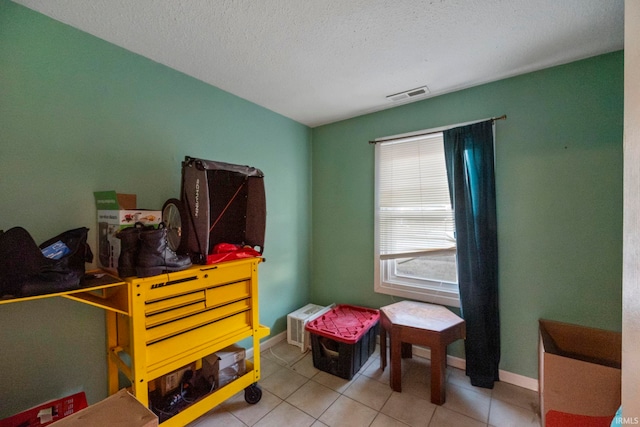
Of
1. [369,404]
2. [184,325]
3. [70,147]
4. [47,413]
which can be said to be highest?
[70,147]

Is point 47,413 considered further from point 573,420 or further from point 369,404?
point 573,420

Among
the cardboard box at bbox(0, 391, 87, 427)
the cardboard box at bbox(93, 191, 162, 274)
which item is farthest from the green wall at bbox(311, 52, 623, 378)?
the cardboard box at bbox(0, 391, 87, 427)

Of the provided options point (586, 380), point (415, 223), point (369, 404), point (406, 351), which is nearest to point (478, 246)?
point (415, 223)

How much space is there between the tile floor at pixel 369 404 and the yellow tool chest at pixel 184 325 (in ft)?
0.61

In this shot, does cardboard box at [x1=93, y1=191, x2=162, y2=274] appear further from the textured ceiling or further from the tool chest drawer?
the textured ceiling

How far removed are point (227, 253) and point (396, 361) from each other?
4.75ft

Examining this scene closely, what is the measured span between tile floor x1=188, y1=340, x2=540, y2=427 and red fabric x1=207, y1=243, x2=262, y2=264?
1.03 meters

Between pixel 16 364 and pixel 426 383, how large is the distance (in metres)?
2.48

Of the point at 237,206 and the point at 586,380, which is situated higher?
the point at 237,206

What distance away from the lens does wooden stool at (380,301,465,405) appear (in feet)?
5.52

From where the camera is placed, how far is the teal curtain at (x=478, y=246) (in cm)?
186

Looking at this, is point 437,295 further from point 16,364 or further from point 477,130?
point 16,364

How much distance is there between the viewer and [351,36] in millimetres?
1453

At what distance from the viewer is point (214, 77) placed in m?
1.89
